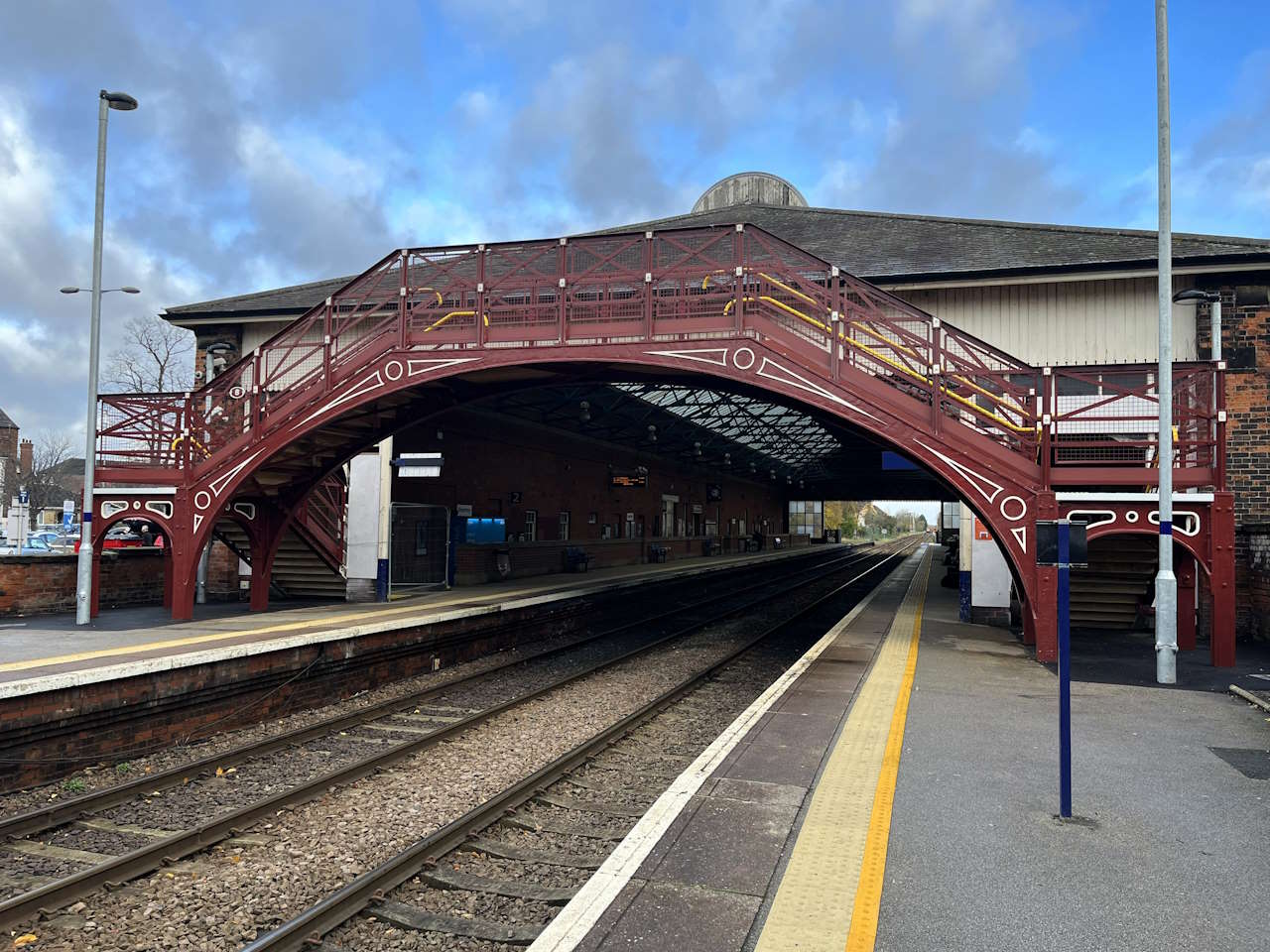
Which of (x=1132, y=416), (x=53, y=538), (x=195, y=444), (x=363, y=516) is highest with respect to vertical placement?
(x=1132, y=416)

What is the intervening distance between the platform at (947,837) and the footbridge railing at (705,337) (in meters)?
4.82

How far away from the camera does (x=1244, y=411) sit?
14.1 m

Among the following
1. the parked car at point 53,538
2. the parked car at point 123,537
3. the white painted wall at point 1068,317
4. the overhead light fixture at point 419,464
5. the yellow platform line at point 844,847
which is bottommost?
the yellow platform line at point 844,847

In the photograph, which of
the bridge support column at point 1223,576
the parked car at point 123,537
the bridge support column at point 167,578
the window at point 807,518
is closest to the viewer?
the bridge support column at point 1223,576

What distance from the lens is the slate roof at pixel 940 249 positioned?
581 inches

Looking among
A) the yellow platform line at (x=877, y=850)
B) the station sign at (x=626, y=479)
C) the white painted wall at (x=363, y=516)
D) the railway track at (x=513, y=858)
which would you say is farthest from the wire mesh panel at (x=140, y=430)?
the station sign at (x=626, y=479)

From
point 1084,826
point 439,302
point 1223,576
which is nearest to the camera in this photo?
point 1084,826

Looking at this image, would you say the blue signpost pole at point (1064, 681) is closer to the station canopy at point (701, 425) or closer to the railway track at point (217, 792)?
the railway track at point (217, 792)

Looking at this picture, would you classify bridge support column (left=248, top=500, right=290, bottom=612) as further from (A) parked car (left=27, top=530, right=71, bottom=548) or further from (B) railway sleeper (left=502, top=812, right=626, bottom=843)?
(A) parked car (left=27, top=530, right=71, bottom=548)

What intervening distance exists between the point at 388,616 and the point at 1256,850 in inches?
473

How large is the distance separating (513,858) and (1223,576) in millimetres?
9407

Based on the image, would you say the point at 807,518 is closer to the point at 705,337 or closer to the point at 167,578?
the point at 167,578

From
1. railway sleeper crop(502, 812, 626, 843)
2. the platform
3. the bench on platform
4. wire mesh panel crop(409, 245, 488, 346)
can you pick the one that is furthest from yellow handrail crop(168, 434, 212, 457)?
the bench on platform

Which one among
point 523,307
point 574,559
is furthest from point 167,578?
point 574,559
